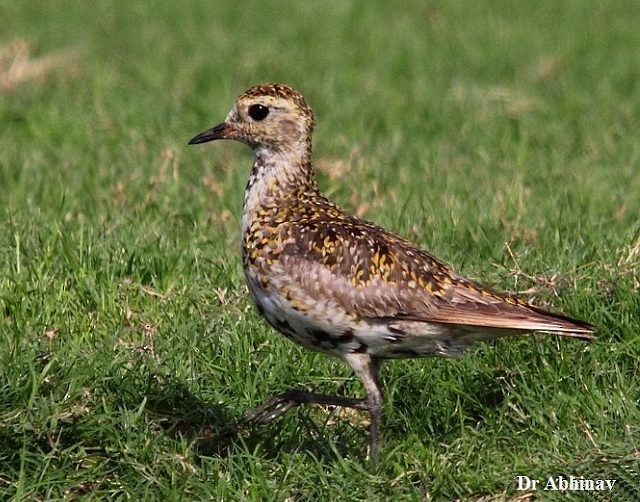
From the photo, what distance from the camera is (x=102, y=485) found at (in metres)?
6.38

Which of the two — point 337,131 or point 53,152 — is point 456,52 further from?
point 53,152

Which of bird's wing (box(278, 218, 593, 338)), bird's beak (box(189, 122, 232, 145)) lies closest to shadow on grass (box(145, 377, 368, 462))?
bird's wing (box(278, 218, 593, 338))

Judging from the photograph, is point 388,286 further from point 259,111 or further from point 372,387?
point 259,111

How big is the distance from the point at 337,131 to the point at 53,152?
8.04 feet

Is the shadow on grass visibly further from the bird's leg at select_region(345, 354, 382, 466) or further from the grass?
the bird's leg at select_region(345, 354, 382, 466)

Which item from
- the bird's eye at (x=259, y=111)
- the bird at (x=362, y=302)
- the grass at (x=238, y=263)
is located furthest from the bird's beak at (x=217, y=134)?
the grass at (x=238, y=263)

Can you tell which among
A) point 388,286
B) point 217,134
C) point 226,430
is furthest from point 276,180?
point 226,430

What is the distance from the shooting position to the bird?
21.1ft

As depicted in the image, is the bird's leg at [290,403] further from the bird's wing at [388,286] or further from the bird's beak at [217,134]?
the bird's beak at [217,134]

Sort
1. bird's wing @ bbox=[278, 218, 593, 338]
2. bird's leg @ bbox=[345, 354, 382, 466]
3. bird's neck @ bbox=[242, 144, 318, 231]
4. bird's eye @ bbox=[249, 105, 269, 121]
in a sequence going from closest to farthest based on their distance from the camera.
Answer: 1. bird's wing @ bbox=[278, 218, 593, 338]
2. bird's leg @ bbox=[345, 354, 382, 466]
3. bird's neck @ bbox=[242, 144, 318, 231]
4. bird's eye @ bbox=[249, 105, 269, 121]

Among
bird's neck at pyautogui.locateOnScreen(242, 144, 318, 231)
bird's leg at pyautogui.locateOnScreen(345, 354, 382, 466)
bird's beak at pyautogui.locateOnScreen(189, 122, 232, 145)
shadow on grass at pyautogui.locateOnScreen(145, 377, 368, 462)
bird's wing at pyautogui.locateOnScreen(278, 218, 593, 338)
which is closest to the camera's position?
bird's wing at pyautogui.locateOnScreen(278, 218, 593, 338)

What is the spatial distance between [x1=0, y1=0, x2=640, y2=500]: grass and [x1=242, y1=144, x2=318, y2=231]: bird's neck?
0.81 metres

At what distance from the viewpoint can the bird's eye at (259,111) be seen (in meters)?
7.14

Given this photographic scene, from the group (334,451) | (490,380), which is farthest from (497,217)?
(334,451)
